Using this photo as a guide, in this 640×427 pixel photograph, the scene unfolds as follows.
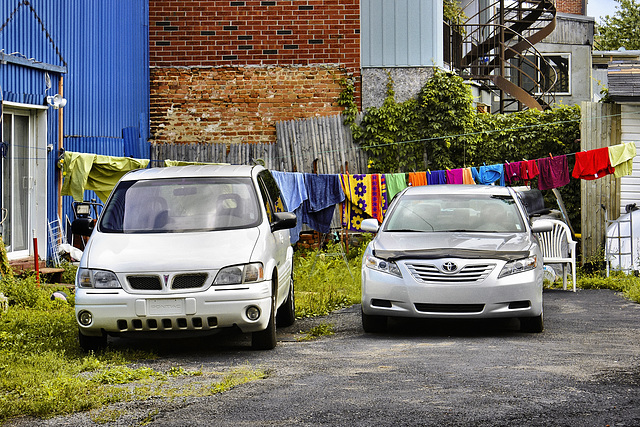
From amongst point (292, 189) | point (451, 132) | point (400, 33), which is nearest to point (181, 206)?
point (292, 189)

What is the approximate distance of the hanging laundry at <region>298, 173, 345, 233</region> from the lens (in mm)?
15320

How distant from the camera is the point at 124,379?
21.8ft

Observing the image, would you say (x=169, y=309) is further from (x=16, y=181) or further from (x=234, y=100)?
(x=234, y=100)

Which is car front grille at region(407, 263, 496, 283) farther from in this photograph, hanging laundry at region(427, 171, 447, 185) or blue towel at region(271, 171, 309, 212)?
hanging laundry at region(427, 171, 447, 185)

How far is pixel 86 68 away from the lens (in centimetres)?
1440

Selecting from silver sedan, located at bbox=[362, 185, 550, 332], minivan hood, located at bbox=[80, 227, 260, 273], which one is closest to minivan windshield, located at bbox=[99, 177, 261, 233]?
minivan hood, located at bbox=[80, 227, 260, 273]

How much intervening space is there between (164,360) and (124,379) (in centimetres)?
99

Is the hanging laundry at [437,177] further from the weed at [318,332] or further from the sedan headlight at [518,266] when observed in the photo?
the sedan headlight at [518,266]

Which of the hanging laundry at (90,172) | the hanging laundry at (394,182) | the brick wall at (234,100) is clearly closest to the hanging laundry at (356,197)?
the hanging laundry at (394,182)

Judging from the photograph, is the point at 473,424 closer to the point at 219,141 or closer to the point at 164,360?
the point at 164,360

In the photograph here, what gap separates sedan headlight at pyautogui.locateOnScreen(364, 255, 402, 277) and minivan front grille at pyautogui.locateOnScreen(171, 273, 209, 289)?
2076 mm

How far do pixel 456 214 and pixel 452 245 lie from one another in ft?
3.83

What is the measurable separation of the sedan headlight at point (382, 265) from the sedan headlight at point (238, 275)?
64.8 inches

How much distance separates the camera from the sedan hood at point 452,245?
28.4 ft
